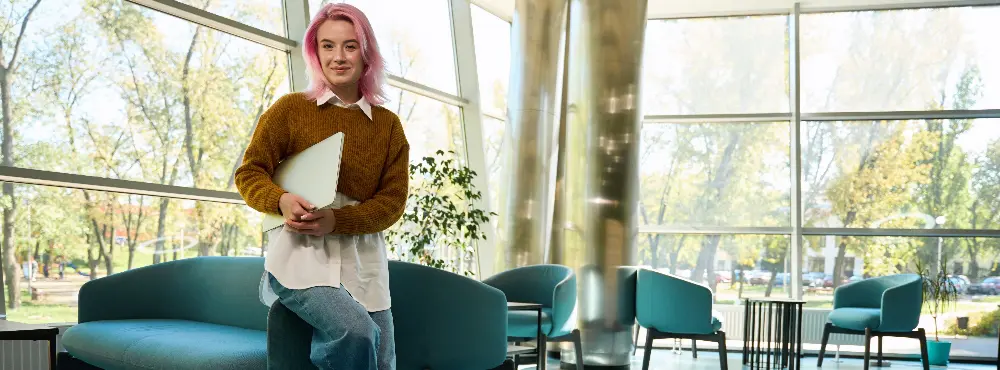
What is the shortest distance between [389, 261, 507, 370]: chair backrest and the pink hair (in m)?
1.14

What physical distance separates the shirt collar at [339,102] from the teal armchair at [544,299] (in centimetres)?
289

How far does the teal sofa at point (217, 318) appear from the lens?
3.11 metres

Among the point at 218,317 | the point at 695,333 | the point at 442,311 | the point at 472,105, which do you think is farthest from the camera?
the point at 472,105

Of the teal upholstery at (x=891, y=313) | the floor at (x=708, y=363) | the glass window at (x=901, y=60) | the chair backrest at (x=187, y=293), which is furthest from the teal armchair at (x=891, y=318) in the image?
the chair backrest at (x=187, y=293)

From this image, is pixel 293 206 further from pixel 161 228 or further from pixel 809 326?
pixel 809 326

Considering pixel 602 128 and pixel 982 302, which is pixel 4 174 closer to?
pixel 602 128

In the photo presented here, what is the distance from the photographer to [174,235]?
509cm

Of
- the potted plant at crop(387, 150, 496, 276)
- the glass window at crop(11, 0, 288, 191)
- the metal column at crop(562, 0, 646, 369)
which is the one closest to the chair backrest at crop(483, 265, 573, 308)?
the potted plant at crop(387, 150, 496, 276)

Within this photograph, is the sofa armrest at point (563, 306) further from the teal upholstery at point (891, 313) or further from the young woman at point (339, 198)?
the young woman at point (339, 198)

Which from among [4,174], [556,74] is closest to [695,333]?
[556,74]

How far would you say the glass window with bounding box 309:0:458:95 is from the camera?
7.00 metres

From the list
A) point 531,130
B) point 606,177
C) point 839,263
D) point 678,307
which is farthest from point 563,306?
point 839,263

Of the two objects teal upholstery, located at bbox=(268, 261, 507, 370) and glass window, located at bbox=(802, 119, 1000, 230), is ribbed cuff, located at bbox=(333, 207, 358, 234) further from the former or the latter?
glass window, located at bbox=(802, 119, 1000, 230)

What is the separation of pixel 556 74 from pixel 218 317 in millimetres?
4146
